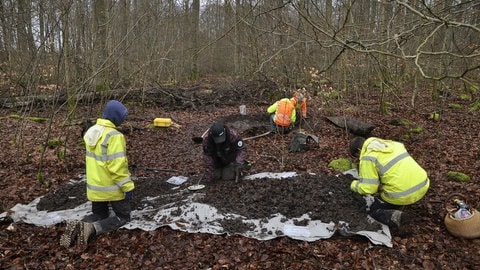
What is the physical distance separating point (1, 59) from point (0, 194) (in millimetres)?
7528

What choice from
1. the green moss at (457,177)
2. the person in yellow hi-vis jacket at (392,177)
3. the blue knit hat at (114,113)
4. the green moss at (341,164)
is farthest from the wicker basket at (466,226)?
the blue knit hat at (114,113)

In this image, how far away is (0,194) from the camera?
4852mm

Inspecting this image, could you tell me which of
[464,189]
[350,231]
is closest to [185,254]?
[350,231]

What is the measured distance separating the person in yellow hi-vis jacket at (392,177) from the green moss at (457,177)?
1.65 meters

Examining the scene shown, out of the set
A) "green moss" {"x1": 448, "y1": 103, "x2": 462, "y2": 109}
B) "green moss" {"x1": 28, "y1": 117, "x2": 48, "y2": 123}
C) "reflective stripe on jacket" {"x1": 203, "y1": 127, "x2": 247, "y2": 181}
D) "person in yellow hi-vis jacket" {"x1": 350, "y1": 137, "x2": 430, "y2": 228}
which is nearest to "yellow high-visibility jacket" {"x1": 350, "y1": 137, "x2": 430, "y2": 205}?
"person in yellow hi-vis jacket" {"x1": 350, "y1": 137, "x2": 430, "y2": 228}

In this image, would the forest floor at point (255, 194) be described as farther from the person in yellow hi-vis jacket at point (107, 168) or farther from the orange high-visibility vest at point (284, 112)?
the orange high-visibility vest at point (284, 112)

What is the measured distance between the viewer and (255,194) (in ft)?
15.3

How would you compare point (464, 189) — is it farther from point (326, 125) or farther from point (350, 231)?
point (326, 125)

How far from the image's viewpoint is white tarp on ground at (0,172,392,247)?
12.4 feet

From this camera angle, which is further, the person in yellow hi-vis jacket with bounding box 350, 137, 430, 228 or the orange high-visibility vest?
the orange high-visibility vest

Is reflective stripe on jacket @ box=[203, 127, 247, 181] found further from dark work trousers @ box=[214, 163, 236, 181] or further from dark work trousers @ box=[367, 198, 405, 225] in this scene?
dark work trousers @ box=[367, 198, 405, 225]

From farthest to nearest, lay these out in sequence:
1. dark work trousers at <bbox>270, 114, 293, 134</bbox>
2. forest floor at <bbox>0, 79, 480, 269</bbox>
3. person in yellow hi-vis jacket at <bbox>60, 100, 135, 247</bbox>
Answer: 1. dark work trousers at <bbox>270, 114, 293, 134</bbox>
2. person in yellow hi-vis jacket at <bbox>60, 100, 135, 247</bbox>
3. forest floor at <bbox>0, 79, 480, 269</bbox>

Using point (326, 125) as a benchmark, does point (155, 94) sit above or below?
above

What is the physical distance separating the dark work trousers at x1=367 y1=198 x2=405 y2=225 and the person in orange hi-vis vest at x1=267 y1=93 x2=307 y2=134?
4.10 m
